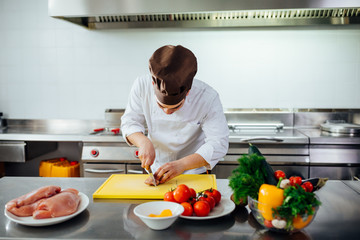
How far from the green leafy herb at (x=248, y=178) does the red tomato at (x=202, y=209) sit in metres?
0.12

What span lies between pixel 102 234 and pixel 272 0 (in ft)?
7.46

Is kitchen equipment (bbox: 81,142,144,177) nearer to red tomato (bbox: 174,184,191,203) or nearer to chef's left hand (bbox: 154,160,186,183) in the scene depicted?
chef's left hand (bbox: 154,160,186,183)

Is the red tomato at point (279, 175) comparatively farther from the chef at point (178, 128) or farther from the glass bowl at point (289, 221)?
the chef at point (178, 128)

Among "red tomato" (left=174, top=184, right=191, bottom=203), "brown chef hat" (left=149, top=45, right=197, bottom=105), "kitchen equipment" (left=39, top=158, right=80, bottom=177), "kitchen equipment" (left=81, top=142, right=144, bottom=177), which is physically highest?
"brown chef hat" (left=149, top=45, right=197, bottom=105)

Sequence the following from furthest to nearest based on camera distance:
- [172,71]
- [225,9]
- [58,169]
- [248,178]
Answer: [58,169]
[225,9]
[172,71]
[248,178]

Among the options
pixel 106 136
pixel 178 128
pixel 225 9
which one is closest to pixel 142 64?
pixel 106 136

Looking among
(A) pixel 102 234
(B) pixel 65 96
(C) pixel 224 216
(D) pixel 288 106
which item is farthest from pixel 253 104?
(A) pixel 102 234

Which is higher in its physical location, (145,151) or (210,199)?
(145,151)

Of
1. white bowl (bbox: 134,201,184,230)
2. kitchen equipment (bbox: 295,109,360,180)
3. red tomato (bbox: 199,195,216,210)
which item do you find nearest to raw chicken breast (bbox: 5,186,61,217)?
white bowl (bbox: 134,201,184,230)

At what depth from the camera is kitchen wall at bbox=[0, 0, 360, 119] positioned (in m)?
3.44

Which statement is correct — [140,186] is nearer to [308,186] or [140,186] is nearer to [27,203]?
[27,203]

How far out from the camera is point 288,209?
105 cm

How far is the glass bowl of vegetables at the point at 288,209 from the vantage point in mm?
1037

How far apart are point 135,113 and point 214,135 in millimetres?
546
